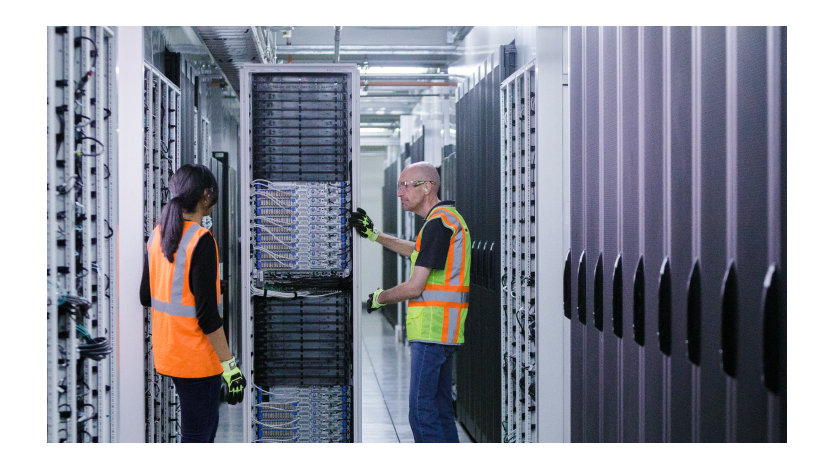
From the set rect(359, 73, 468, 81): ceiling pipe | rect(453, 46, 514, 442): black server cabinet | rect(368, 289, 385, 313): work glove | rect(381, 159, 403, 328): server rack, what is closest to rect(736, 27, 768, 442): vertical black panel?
rect(368, 289, 385, 313): work glove

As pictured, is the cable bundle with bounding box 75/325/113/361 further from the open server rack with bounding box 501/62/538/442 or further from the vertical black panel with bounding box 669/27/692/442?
the open server rack with bounding box 501/62/538/442

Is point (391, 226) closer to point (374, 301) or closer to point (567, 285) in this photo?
point (374, 301)

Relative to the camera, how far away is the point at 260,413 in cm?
380

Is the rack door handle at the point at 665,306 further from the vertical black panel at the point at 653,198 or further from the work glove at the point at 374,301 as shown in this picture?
the work glove at the point at 374,301

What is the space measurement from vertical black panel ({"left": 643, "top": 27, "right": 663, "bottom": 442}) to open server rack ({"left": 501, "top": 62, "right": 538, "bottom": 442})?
4.64ft

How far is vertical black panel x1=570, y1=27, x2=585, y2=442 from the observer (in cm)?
312

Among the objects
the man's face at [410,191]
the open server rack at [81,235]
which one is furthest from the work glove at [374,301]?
the open server rack at [81,235]

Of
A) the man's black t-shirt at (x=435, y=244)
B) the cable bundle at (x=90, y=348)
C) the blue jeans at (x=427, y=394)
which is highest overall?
the man's black t-shirt at (x=435, y=244)

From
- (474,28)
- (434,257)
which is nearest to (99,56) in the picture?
(434,257)

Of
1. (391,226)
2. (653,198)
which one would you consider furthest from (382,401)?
(391,226)

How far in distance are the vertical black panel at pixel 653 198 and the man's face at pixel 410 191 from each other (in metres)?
1.57

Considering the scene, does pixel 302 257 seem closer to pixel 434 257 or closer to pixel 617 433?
pixel 434 257

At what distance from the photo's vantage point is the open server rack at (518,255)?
151 inches
